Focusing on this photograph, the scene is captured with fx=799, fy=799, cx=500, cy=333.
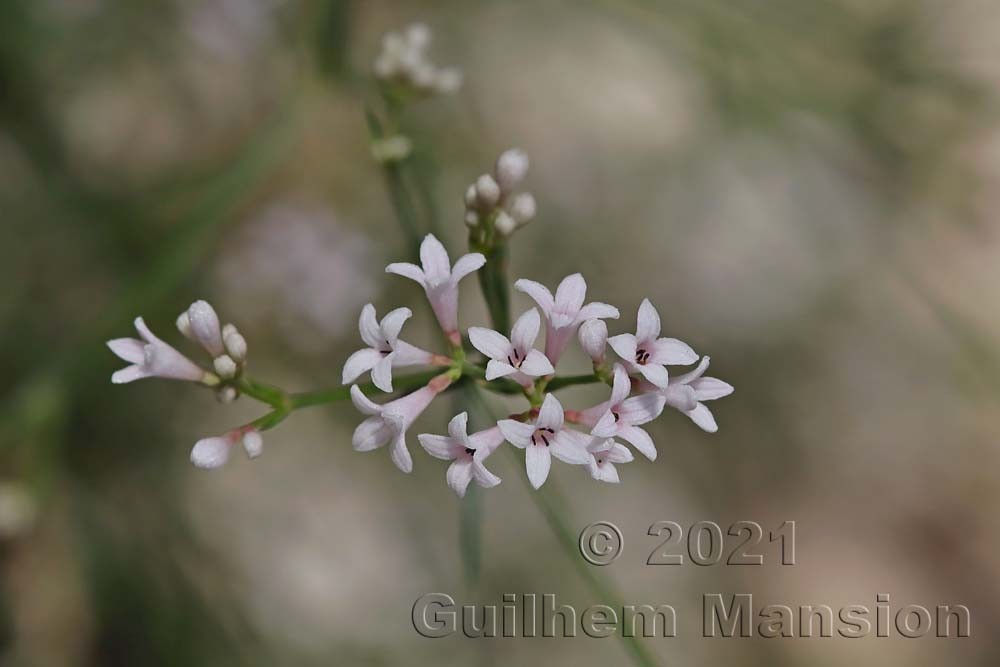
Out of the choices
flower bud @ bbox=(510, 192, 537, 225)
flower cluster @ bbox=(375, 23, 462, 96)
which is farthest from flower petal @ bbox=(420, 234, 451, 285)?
flower cluster @ bbox=(375, 23, 462, 96)

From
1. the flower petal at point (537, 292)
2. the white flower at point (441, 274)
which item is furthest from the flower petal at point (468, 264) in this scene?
the flower petal at point (537, 292)

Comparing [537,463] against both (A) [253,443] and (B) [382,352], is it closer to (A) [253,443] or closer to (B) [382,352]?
(B) [382,352]

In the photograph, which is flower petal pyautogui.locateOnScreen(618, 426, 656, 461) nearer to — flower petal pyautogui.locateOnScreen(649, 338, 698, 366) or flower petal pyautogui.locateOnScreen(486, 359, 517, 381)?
flower petal pyautogui.locateOnScreen(649, 338, 698, 366)

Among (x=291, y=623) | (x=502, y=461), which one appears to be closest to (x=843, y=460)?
(x=502, y=461)

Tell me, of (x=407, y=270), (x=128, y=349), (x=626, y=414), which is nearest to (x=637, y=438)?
(x=626, y=414)

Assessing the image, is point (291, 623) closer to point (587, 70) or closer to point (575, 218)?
point (575, 218)
